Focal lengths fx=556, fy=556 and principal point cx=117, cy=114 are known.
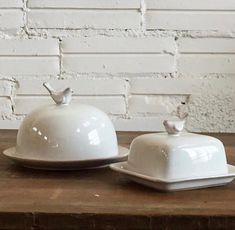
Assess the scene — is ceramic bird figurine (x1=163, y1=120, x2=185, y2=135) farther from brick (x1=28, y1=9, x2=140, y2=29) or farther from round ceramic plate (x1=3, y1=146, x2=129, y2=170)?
brick (x1=28, y1=9, x2=140, y2=29)

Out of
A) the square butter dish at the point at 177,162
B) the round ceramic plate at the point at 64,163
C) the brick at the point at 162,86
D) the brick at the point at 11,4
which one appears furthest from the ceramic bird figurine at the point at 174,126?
the brick at the point at 11,4

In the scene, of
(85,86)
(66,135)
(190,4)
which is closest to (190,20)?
(190,4)

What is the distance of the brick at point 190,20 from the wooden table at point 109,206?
2.15ft

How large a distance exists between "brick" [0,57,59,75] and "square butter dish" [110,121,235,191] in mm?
618

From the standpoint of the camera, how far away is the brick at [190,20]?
1269 mm

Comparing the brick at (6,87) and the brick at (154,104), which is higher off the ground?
the brick at (6,87)

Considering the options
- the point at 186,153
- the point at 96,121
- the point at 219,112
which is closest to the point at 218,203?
the point at 186,153

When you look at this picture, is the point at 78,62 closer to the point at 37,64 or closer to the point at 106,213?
the point at 37,64

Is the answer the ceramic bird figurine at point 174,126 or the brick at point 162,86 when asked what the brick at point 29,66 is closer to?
the brick at point 162,86

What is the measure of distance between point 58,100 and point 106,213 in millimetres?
273

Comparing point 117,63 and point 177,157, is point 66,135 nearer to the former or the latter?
point 177,157

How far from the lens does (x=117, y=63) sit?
127cm

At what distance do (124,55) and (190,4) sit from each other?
190mm

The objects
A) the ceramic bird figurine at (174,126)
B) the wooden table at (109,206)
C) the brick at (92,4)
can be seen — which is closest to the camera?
the wooden table at (109,206)
